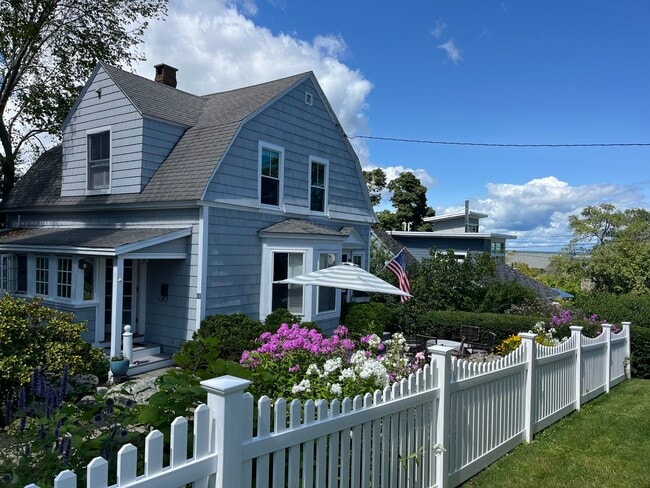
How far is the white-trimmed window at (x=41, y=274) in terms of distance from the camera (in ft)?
37.3

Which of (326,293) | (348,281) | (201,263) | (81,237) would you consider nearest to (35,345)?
(201,263)

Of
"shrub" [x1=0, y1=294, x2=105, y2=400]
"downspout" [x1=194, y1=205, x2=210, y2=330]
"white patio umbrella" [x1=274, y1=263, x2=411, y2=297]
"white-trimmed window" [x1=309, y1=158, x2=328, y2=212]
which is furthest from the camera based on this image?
"white-trimmed window" [x1=309, y1=158, x2=328, y2=212]

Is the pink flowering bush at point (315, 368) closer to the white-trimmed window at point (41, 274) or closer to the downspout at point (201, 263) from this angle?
the downspout at point (201, 263)

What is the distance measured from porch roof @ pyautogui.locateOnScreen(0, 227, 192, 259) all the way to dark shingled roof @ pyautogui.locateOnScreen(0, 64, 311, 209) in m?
0.80

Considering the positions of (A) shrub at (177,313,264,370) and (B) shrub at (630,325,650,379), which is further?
(B) shrub at (630,325,650,379)

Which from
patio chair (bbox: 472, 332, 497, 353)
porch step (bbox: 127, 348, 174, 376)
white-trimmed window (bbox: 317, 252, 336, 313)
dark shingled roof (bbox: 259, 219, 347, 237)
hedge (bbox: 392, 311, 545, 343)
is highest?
dark shingled roof (bbox: 259, 219, 347, 237)

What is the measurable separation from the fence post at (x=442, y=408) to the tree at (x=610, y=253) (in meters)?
22.6

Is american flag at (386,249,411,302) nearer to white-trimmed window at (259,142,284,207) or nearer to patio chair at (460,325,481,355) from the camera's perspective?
patio chair at (460,325,481,355)

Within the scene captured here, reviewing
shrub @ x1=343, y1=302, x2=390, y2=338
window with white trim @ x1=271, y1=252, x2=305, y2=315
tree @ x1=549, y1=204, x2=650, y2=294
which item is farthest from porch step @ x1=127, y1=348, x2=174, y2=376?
tree @ x1=549, y1=204, x2=650, y2=294

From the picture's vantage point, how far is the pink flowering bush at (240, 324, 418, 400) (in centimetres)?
420

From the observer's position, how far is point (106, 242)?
10.0 meters

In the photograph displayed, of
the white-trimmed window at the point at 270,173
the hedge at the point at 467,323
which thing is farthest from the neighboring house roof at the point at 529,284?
the white-trimmed window at the point at 270,173

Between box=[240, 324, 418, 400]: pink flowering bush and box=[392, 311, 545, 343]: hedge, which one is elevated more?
box=[240, 324, 418, 400]: pink flowering bush

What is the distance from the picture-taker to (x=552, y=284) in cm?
3014
